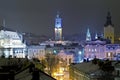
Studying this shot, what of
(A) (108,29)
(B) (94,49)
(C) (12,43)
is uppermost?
(A) (108,29)

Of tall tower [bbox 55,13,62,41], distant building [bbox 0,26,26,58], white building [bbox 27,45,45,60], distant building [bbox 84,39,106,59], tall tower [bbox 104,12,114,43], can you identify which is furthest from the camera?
tall tower [bbox 55,13,62,41]

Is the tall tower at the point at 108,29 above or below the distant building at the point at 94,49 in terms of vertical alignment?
above

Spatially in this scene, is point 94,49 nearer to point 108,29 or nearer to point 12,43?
point 108,29

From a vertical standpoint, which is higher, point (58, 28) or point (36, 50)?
point (58, 28)

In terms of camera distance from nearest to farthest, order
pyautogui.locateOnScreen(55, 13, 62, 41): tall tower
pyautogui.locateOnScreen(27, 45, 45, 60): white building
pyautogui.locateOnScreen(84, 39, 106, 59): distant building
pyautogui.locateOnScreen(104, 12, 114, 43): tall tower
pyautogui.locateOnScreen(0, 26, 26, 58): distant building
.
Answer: pyautogui.locateOnScreen(0, 26, 26, 58): distant building < pyautogui.locateOnScreen(27, 45, 45, 60): white building < pyautogui.locateOnScreen(84, 39, 106, 59): distant building < pyautogui.locateOnScreen(104, 12, 114, 43): tall tower < pyautogui.locateOnScreen(55, 13, 62, 41): tall tower

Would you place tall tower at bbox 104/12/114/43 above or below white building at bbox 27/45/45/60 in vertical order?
above

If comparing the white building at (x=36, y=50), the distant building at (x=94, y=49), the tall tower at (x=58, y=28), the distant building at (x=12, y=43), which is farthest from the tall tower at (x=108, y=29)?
the distant building at (x=12, y=43)

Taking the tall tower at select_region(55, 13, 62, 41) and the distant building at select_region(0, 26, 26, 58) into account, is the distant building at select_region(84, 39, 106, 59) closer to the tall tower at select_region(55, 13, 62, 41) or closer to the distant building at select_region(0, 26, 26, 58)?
the distant building at select_region(0, 26, 26, 58)

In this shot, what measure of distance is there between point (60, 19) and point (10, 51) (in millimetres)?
75122

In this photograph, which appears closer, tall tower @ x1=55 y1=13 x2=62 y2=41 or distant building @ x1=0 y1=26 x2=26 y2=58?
distant building @ x1=0 y1=26 x2=26 y2=58

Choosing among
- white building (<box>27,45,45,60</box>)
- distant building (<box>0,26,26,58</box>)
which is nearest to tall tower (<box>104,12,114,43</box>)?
white building (<box>27,45,45,60</box>)

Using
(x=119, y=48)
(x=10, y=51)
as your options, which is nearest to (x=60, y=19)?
(x=119, y=48)

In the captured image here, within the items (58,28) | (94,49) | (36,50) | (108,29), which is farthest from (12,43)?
(58,28)

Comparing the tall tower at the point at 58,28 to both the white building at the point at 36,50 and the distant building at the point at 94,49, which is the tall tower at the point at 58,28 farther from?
the white building at the point at 36,50
